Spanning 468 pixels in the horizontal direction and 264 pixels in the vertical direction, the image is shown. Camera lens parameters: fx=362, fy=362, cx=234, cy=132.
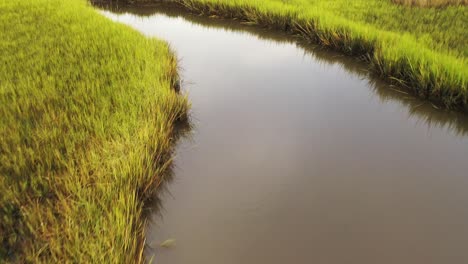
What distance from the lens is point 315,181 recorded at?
7.88 ft

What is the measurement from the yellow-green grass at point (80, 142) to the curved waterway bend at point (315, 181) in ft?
0.86

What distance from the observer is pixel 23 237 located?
172 cm

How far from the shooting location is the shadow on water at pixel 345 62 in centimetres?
321

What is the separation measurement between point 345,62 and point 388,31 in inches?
32.0

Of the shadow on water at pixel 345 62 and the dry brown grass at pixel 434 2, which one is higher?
the dry brown grass at pixel 434 2

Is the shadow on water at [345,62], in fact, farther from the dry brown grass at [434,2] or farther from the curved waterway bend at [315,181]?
the dry brown grass at [434,2]

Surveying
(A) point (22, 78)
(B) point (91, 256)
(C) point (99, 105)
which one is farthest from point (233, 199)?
(A) point (22, 78)

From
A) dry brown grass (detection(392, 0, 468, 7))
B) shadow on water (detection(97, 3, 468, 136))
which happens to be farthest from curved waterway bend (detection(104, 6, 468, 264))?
dry brown grass (detection(392, 0, 468, 7))

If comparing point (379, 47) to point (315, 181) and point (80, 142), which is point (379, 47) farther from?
point (80, 142)

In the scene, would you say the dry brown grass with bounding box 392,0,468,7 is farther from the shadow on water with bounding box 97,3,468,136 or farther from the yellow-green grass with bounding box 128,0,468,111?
the shadow on water with bounding box 97,3,468,136

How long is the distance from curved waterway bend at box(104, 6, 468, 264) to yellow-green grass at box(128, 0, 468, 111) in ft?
0.81

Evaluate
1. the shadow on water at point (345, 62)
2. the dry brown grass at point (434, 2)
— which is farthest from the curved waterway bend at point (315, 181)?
the dry brown grass at point (434, 2)

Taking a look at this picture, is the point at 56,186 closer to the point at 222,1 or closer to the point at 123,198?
the point at 123,198

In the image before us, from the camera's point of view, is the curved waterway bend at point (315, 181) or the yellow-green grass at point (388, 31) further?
the yellow-green grass at point (388, 31)
